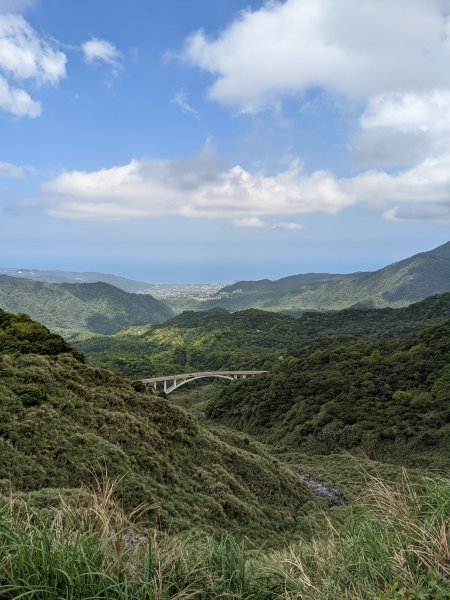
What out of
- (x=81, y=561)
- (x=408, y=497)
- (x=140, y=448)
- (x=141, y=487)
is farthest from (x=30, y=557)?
(x=140, y=448)

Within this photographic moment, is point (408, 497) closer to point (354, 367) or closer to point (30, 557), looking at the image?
point (30, 557)

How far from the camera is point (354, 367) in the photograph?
56.8 meters

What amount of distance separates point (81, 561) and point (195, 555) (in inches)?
58.3

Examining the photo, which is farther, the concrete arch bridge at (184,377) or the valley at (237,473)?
the concrete arch bridge at (184,377)

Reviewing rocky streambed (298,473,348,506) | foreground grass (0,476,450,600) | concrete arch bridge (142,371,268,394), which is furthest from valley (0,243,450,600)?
concrete arch bridge (142,371,268,394)

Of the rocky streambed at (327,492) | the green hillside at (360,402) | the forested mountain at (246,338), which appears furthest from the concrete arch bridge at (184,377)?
the rocky streambed at (327,492)

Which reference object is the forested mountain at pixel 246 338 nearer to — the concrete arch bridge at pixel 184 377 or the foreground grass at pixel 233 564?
the concrete arch bridge at pixel 184 377

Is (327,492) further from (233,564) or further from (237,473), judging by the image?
(233,564)

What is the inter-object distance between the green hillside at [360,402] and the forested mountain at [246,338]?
27359 mm

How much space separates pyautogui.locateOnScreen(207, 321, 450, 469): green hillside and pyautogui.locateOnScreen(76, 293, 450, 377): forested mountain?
27.4 metres

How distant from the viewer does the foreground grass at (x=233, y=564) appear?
12.0 ft

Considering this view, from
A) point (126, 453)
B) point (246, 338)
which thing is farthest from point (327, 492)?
point (246, 338)

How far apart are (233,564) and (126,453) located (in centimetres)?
1365

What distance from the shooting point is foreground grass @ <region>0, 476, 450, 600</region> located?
3.67 metres
